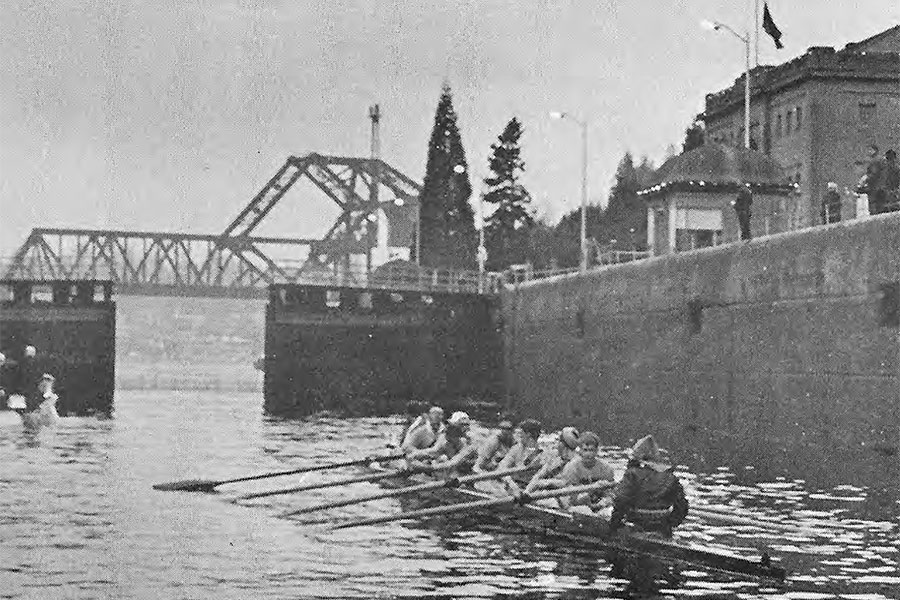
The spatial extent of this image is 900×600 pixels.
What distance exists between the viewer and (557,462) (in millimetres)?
31859

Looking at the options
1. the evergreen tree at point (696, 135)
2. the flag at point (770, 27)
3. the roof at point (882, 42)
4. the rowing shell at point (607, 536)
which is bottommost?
the rowing shell at point (607, 536)

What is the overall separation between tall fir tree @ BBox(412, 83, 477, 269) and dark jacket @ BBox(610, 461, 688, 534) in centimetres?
11565

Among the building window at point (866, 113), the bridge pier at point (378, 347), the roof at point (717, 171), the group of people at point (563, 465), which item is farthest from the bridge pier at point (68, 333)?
the group of people at point (563, 465)

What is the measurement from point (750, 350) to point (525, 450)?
19.7 m

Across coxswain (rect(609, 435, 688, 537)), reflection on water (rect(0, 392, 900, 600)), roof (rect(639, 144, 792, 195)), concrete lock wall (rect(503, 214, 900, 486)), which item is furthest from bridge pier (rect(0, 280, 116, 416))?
coxswain (rect(609, 435, 688, 537))

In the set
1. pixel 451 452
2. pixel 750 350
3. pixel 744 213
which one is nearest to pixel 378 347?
pixel 744 213

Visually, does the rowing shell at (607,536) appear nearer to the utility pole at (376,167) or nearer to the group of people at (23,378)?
the group of people at (23,378)

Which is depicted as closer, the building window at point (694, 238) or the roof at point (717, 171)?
the roof at point (717, 171)

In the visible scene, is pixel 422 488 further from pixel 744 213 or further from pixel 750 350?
pixel 744 213

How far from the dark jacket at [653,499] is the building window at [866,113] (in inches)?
2826

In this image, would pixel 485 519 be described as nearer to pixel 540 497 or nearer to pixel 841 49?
pixel 540 497

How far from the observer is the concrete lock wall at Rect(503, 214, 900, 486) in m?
44.7

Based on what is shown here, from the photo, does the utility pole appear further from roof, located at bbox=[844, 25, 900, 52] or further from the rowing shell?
the rowing shell

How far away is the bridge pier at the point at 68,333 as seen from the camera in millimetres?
94312
